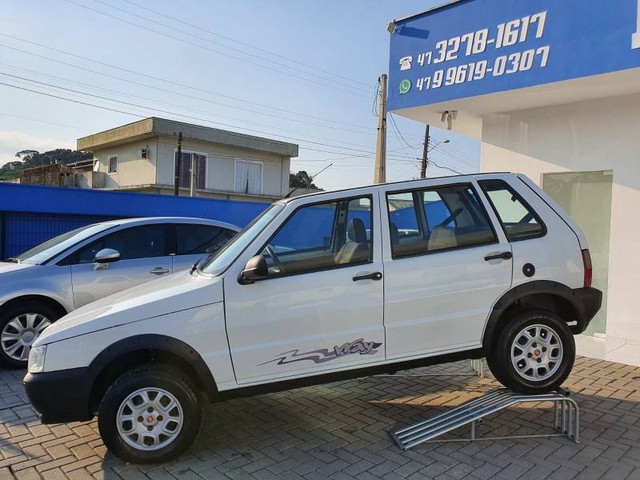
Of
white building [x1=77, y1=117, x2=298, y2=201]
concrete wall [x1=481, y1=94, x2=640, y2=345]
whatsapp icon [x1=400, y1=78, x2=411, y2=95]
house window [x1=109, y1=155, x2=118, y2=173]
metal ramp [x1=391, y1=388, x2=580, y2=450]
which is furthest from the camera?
house window [x1=109, y1=155, x2=118, y2=173]

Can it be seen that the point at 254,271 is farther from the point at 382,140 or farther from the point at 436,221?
the point at 382,140

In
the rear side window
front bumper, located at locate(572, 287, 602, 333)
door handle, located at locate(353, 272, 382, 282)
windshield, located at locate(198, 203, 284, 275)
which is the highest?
the rear side window

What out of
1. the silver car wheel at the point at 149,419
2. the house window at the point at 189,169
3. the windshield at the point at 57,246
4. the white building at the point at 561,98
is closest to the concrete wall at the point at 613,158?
the white building at the point at 561,98

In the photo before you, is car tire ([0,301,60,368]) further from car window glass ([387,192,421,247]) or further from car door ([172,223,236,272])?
car window glass ([387,192,421,247])

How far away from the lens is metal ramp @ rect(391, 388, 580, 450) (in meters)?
3.79

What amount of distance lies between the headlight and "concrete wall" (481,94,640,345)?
6.78 m

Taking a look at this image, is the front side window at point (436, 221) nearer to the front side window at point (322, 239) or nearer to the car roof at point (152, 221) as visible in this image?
the front side window at point (322, 239)

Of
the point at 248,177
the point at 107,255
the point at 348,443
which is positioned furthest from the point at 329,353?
the point at 248,177

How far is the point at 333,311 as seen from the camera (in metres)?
3.72

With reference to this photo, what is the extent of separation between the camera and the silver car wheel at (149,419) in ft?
11.4

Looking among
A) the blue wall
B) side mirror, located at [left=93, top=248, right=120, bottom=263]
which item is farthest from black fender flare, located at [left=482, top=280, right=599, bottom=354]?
the blue wall

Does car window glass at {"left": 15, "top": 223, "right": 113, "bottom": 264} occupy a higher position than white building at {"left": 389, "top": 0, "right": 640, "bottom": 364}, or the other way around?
white building at {"left": 389, "top": 0, "right": 640, "bottom": 364}

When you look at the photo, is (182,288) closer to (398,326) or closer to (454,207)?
(398,326)

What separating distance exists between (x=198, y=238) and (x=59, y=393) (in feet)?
12.5
